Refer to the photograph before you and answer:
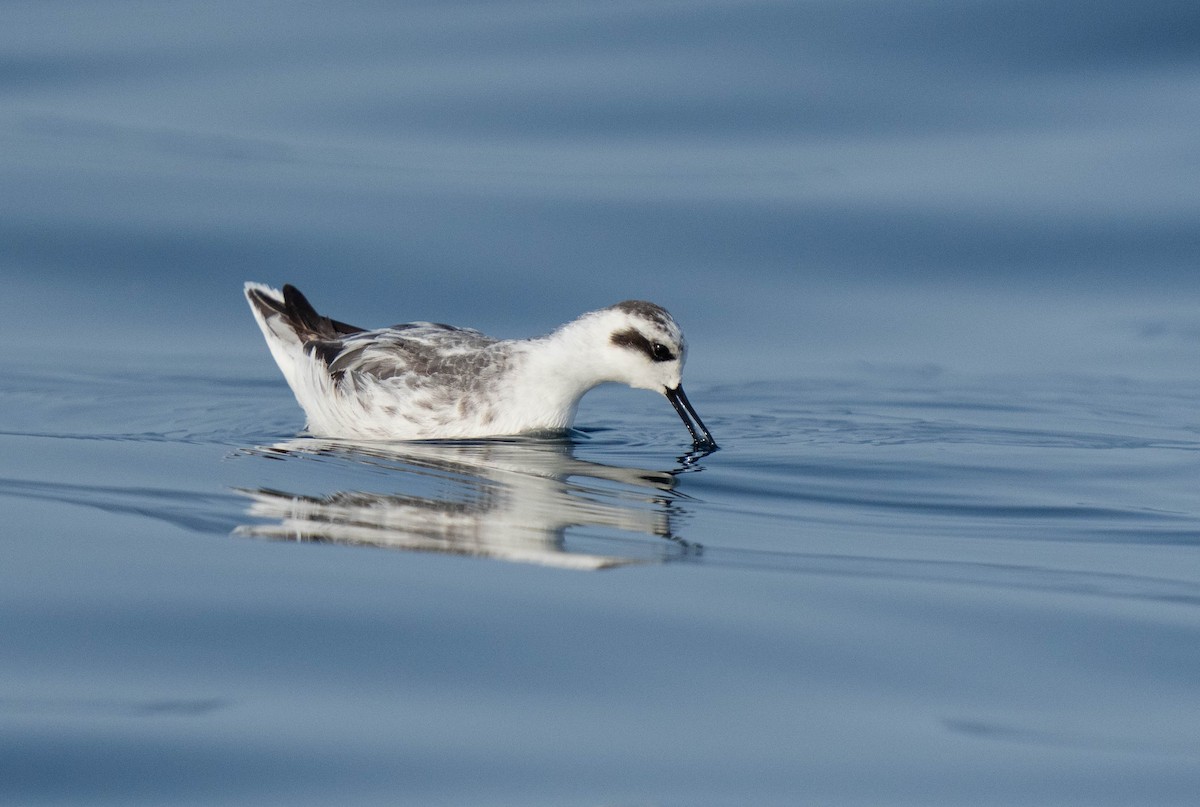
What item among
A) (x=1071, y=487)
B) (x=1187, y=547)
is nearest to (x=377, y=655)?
(x=1187, y=547)

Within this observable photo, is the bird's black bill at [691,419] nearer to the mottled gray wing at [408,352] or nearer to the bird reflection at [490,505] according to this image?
the bird reflection at [490,505]

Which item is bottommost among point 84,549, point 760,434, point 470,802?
point 470,802

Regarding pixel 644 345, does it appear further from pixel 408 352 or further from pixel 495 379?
pixel 408 352

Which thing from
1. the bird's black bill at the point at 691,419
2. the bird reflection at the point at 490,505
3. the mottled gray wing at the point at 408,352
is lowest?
the bird reflection at the point at 490,505

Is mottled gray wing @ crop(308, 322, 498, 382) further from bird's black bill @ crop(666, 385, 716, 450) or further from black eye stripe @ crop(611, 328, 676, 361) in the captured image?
bird's black bill @ crop(666, 385, 716, 450)

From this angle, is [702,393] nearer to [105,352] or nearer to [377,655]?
[105,352]

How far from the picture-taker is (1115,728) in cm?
487

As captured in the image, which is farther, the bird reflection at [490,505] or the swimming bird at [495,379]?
the swimming bird at [495,379]

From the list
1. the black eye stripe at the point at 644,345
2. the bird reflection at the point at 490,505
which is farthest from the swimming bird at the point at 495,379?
the bird reflection at the point at 490,505

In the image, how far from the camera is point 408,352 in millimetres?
10320

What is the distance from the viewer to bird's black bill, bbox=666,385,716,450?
31.5 feet

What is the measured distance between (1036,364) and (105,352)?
241 inches

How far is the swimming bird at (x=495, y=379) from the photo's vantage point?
32.1ft

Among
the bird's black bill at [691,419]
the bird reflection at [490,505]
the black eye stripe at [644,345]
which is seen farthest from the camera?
the black eye stripe at [644,345]
